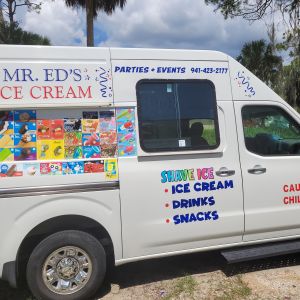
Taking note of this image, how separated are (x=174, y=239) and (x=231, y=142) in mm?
1190

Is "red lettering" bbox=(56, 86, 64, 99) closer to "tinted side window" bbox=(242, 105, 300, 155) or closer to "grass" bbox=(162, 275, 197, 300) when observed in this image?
"tinted side window" bbox=(242, 105, 300, 155)

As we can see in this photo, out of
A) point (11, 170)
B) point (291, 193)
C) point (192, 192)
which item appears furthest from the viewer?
point (291, 193)

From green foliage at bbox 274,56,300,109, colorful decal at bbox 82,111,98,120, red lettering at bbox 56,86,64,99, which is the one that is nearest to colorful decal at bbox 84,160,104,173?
colorful decal at bbox 82,111,98,120

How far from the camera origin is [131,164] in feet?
14.7

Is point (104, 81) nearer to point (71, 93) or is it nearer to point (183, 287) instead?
point (71, 93)

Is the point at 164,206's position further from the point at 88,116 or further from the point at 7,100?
the point at 7,100

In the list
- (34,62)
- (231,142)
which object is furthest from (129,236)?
(34,62)

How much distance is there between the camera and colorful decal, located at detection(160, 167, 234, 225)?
4594 mm

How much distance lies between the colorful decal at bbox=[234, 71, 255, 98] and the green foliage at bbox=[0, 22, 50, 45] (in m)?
15.9

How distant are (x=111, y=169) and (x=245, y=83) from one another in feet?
5.81

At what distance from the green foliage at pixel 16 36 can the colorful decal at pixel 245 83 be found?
15923 mm

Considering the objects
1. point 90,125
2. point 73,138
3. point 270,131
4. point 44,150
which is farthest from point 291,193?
point 44,150

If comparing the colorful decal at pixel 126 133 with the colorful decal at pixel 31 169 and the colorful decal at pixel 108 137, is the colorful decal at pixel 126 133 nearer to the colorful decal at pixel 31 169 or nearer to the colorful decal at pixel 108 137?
the colorful decal at pixel 108 137

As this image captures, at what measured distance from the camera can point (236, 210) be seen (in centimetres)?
482
